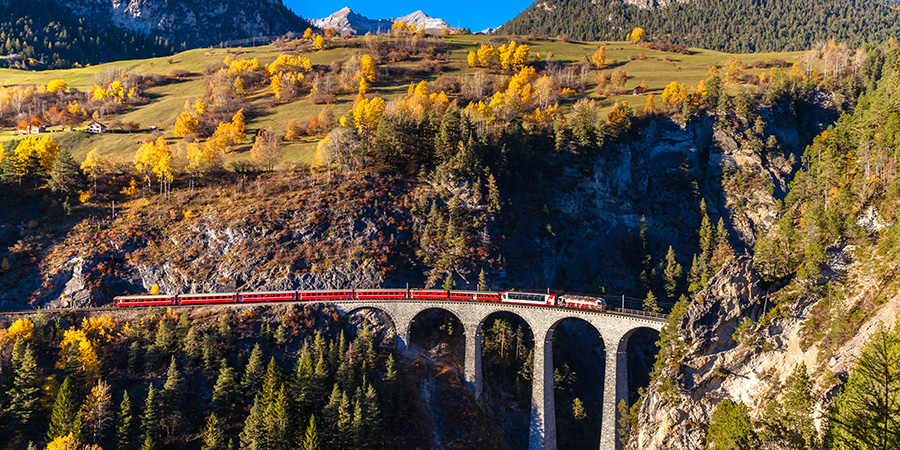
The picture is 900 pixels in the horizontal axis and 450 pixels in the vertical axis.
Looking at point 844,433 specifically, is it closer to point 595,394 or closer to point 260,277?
point 595,394

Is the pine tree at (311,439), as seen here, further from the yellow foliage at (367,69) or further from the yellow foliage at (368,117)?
the yellow foliage at (367,69)

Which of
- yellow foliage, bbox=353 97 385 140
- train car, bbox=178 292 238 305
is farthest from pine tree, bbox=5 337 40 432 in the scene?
yellow foliage, bbox=353 97 385 140

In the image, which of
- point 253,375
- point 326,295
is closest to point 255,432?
point 253,375

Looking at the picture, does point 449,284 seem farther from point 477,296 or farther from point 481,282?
point 477,296

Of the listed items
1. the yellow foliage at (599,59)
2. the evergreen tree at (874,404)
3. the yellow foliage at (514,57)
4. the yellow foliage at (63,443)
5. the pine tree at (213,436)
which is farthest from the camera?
the yellow foliage at (599,59)

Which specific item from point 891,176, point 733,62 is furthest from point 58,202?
point 733,62

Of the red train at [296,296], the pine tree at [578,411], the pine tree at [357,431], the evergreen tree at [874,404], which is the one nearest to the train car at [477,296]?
the red train at [296,296]

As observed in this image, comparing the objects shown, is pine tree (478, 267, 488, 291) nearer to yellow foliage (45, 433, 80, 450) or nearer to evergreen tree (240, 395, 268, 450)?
evergreen tree (240, 395, 268, 450)
